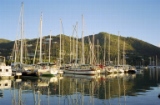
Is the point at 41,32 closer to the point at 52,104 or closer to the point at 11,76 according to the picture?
the point at 11,76

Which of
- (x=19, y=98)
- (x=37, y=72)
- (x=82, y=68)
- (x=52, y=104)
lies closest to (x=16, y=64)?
(x=37, y=72)

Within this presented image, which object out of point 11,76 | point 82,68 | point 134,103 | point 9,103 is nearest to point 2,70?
point 11,76

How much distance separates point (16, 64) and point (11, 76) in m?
12.7

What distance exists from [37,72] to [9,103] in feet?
128

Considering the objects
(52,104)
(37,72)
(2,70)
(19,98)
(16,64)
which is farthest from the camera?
(16,64)

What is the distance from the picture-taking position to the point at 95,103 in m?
31.1

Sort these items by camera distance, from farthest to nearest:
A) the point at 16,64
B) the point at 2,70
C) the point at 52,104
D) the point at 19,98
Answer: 1. the point at 16,64
2. the point at 2,70
3. the point at 19,98
4. the point at 52,104

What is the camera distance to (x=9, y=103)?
3036 centimetres

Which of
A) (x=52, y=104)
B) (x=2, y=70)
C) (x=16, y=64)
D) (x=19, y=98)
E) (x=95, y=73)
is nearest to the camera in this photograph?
(x=52, y=104)

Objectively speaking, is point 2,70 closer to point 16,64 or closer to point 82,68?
point 16,64

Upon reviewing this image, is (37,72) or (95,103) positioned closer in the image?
(95,103)

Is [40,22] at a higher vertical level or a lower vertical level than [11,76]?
higher

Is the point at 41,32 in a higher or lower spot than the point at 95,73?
higher

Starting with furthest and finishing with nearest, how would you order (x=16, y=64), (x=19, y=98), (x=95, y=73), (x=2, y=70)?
(x=95, y=73) → (x=16, y=64) → (x=2, y=70) → (x=19, y=98)
